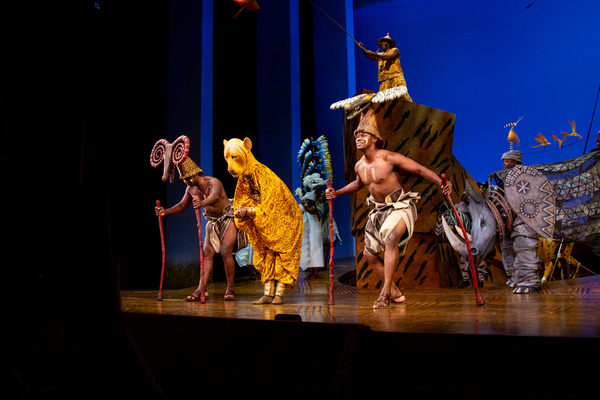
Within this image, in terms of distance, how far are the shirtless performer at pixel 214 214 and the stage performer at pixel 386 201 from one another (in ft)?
5.23

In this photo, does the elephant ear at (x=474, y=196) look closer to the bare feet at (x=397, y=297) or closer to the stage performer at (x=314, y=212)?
the bare feet at (x=397, y=297)

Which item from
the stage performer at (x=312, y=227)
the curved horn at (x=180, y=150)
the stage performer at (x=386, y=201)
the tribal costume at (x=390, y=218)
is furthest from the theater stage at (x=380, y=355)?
the stage performer at (x=312, y=227)

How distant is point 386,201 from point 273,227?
1252 mm

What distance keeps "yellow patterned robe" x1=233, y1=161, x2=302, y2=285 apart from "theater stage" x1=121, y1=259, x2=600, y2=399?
5.84ft

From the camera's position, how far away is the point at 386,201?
165 inches

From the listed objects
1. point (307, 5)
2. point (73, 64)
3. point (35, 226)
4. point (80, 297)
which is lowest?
point (80, 297)

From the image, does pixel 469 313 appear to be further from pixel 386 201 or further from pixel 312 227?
pixel 312 227

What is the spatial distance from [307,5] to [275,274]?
10174 mm

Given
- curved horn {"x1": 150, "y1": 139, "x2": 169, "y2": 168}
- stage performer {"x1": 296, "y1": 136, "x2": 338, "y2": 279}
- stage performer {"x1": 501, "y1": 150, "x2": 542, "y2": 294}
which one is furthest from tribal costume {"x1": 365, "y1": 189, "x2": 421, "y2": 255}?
stage performer {"x1": 296, "y1": 136, "x2": 338, "y2": 279}

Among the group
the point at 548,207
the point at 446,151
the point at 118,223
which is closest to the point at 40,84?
the point at 118,223

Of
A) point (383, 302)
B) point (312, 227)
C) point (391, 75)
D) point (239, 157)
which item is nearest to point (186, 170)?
point (239, 157)

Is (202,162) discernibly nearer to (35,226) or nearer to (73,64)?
(73,64)

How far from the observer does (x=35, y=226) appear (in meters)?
0.96

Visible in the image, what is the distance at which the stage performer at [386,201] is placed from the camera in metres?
Answer: 4.00
